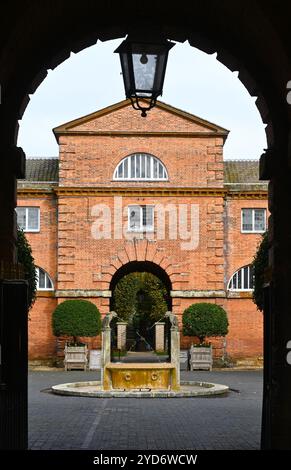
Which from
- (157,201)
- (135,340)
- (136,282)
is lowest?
(135,340)

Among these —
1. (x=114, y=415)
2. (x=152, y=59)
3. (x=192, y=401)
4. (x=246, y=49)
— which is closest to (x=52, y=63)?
(x=152, y=59)

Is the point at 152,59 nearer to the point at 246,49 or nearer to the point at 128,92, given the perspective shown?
the point at 128,92

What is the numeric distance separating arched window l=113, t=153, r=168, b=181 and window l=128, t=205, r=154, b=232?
1322mm

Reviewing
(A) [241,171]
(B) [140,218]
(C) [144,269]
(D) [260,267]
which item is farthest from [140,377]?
(A) [241,171]

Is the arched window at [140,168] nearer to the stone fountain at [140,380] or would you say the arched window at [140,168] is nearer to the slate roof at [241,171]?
the slate roof at [241,171]

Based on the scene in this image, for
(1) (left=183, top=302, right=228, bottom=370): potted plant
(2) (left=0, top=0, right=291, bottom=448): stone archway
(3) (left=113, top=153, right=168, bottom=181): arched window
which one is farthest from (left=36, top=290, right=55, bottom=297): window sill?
(2) (left=0, top=0, right=291, bottom=448): stone archway

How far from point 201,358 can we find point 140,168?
8.46m

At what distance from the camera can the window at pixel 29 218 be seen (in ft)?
118

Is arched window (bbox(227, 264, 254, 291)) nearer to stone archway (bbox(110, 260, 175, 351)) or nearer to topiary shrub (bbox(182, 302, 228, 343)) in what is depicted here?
topiary shrub (bbox(182, 302, 228, 343))

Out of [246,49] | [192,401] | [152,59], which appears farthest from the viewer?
[192,401]

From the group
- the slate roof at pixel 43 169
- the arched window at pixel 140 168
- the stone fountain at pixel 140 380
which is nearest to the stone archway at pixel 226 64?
the stone fountain at pixel 140 380

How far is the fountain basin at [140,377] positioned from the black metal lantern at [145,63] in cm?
1348
